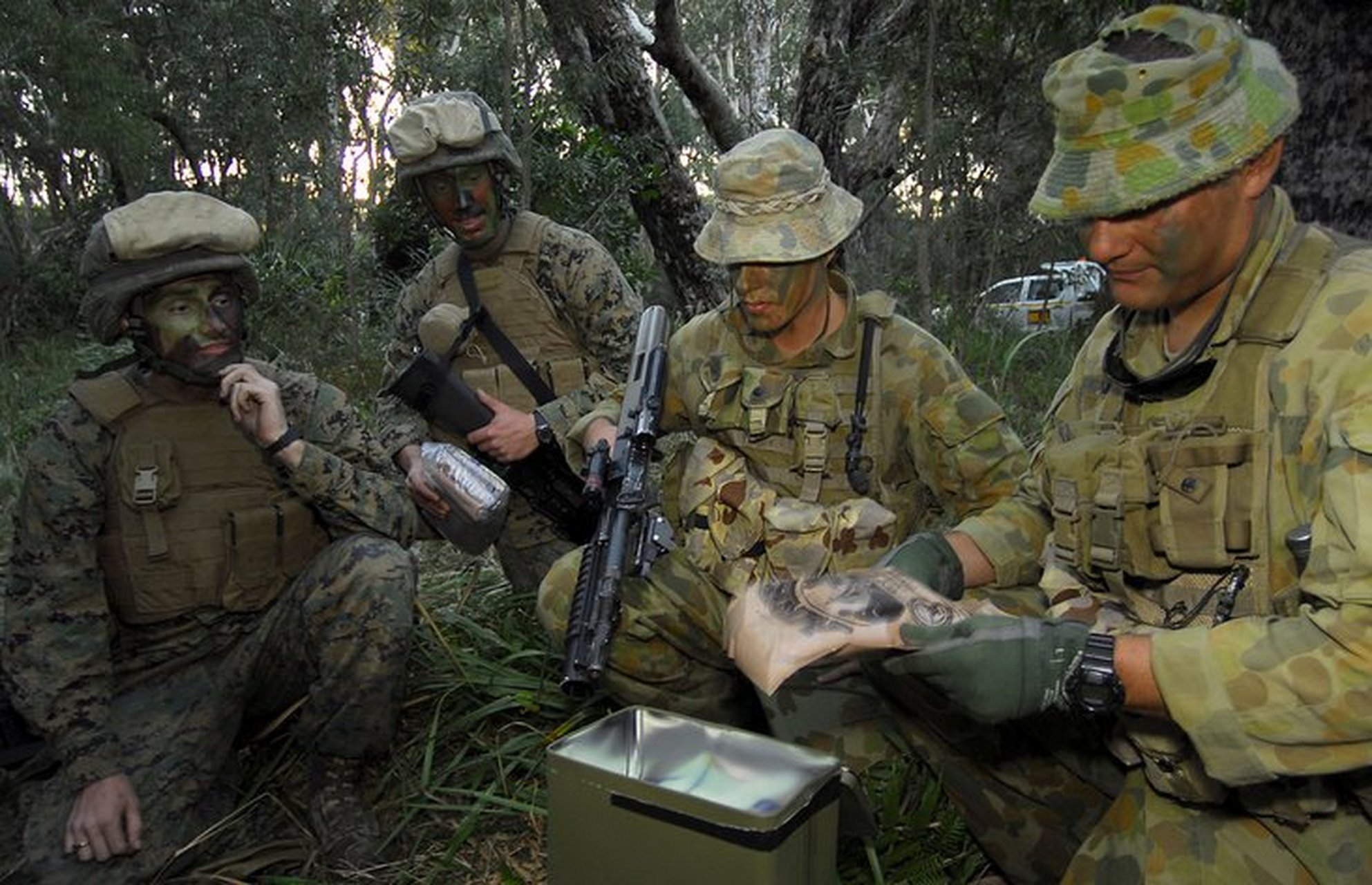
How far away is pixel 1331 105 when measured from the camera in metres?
3.17

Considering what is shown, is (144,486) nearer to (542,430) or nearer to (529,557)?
(542,430)

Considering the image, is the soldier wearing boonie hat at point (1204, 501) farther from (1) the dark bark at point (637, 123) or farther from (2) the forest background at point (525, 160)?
(1) the dark bark at point (637, 123)

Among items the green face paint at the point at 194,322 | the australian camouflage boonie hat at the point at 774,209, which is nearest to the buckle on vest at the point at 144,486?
the green face paint at the point at 194,322

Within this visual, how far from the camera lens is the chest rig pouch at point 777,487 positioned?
9.45ft

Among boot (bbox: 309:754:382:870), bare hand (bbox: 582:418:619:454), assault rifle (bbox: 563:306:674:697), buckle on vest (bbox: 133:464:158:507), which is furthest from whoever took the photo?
bare hand (bbox: 582:418:619:454)

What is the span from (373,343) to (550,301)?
5.49 m

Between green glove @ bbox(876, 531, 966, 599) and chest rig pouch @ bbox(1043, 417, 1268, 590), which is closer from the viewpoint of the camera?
chest rig pouch @ bbox(1043, 417, 1268, 590)

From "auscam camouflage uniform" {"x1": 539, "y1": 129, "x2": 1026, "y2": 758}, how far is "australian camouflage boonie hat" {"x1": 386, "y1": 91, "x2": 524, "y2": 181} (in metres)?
1.29

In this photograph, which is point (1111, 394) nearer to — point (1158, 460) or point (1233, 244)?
point (1158, 460)

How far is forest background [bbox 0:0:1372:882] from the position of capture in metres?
3.15

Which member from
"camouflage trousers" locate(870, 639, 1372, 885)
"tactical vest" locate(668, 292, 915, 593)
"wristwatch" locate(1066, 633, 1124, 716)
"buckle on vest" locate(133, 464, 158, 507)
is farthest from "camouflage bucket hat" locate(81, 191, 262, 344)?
"wristwatch" locate(1066, 633, 1124, 716)

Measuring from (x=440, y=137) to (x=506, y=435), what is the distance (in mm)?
1123

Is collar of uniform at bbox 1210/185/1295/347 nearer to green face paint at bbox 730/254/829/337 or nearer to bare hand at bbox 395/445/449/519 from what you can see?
green face paint at bbox 730/254/829/337

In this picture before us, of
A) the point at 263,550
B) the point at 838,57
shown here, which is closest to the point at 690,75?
the point at 838,57
